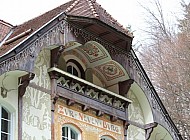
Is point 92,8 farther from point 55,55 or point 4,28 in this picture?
point 4,28

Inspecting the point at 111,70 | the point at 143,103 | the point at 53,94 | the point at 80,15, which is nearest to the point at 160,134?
the point at 143,103

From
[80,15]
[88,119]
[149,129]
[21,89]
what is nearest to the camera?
[21,89]

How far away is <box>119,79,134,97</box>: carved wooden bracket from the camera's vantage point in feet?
57.5

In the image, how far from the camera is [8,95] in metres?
14.2

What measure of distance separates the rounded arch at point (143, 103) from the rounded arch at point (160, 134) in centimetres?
42

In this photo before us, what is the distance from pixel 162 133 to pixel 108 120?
2.39m

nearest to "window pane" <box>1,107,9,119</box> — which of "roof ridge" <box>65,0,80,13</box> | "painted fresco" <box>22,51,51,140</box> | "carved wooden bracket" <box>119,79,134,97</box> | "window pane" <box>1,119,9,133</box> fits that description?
"window pane" <box>1,119,9,133</box>

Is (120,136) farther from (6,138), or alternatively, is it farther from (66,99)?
(6,138)

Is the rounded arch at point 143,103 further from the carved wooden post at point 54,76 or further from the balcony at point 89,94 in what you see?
the carved wooden post at point 54,76

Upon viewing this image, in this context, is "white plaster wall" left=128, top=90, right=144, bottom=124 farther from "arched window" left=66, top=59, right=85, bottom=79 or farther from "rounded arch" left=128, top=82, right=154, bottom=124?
"arched window" left=66, top=59, right=85, bottom=79

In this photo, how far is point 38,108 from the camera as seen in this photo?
14.9 m

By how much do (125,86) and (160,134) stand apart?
2.18 m

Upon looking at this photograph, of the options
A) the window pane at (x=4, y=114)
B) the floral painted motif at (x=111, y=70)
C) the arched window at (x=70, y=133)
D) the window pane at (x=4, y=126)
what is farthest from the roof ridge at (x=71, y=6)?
the window pane at (x=4, y=126)

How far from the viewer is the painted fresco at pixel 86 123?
50.5ft
